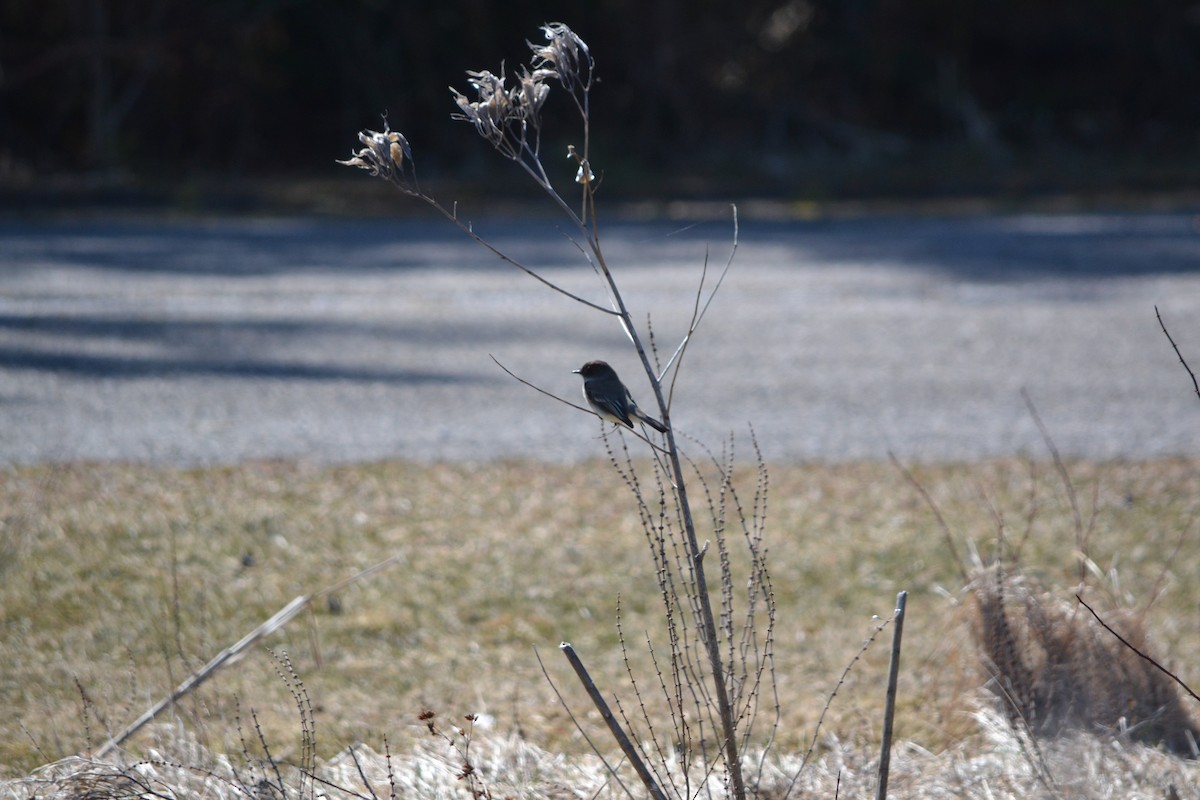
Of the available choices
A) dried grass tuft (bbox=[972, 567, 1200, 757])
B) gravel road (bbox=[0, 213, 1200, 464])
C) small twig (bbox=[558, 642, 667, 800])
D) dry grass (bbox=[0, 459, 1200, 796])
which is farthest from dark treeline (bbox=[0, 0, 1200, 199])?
small twig (bbox=[558, 642, 667, 800])

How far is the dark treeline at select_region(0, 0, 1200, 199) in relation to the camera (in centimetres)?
1819

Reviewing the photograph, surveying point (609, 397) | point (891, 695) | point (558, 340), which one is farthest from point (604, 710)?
point (558, 340)

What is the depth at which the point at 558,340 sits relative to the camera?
26.9 ft

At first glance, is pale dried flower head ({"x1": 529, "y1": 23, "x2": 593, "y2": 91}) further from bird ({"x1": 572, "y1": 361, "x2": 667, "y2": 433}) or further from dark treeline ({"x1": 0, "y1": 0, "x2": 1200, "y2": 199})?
dark treeline ({"x1": 0, "y1": 0, "x2": 1200, "y2": 199})

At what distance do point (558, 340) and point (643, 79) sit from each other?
502 inches

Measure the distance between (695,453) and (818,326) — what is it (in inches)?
119

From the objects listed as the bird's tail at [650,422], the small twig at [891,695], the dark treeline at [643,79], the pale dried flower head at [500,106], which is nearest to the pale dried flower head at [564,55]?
the pale dried flower head at [500,106]

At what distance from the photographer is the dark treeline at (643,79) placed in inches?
Answer: 716

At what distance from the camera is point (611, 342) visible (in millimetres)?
7984

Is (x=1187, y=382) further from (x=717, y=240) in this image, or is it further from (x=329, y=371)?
(x=717, y=240)

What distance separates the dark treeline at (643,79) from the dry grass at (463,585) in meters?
12.6

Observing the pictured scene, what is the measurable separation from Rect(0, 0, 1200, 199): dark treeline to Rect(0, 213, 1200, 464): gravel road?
229 inches

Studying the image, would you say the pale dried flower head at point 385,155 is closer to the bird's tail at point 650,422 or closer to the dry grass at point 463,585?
the bird's tail at point 650,422

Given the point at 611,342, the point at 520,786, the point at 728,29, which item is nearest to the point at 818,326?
the point at 611,342
